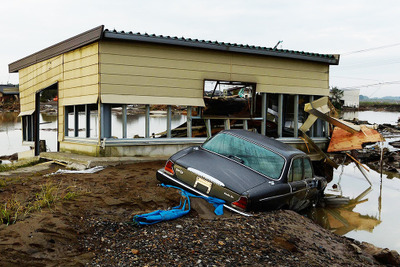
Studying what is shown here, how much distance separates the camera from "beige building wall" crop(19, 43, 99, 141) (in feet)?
34.9

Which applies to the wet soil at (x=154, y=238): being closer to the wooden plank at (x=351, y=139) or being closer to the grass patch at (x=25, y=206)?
the grass patch at (x=25, y=206)

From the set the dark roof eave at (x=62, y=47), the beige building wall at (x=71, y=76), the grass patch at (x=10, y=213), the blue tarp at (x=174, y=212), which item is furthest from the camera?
the beige building wall at (x=71, y=76)

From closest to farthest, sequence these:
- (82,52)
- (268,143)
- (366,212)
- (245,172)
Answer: (245,172) < (268,143) < (366,212) < (82,52)

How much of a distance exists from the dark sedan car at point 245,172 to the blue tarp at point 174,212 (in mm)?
133

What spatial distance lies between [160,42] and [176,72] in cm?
111

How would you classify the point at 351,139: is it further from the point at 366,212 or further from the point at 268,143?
the point at 268,143

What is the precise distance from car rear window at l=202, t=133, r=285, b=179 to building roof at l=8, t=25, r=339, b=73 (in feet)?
15.4

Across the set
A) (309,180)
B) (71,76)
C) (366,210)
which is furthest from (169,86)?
(366,210)

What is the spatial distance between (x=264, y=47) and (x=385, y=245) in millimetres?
7521

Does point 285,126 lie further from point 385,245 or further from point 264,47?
point 385,245

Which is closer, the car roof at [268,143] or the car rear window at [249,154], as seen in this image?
the car rear window at [249,154]

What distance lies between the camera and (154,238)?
4645mm

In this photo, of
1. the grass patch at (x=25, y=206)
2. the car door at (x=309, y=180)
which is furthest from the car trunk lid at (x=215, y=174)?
the grass patch at (x=25, y=206)

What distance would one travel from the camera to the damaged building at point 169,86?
10.6 m
